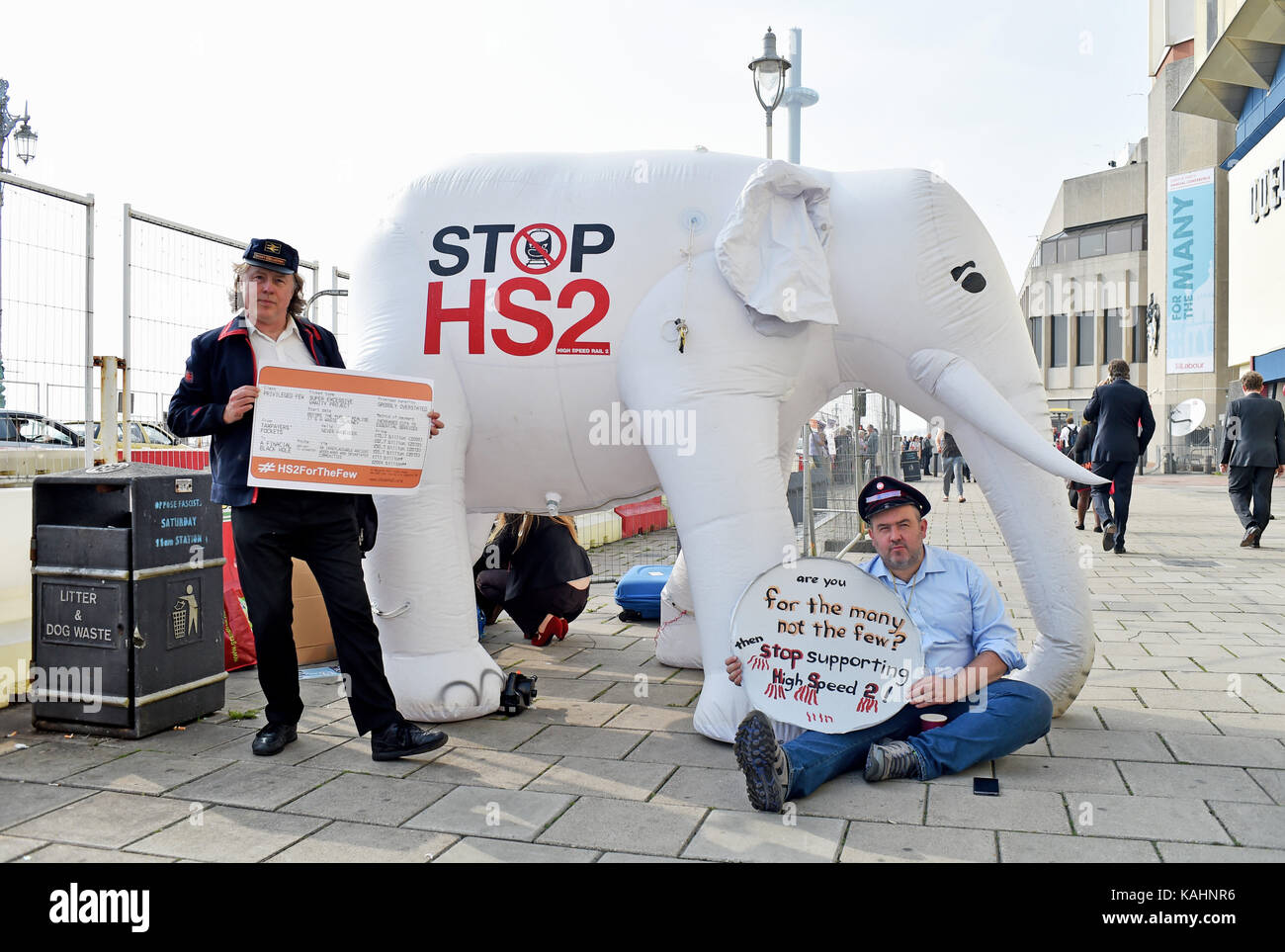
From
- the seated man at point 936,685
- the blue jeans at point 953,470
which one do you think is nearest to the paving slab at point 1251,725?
the seated man at point 936,685

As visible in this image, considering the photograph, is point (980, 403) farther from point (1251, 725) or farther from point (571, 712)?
point (571, 712)

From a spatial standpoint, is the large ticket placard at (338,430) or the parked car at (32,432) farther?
the parked car at (32,432)

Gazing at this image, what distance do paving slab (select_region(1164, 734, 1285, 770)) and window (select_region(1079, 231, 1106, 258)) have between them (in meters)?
46.1

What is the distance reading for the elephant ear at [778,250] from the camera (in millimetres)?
3766

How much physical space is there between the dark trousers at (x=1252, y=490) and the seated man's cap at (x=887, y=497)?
325 inches

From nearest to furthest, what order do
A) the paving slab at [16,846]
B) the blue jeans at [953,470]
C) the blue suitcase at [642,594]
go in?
the paving slab at [16,846] < the blue suitcase at [642,594] < the blue jeans at [953,470]

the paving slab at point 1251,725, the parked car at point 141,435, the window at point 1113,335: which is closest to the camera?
the paving slab at point 1251,725

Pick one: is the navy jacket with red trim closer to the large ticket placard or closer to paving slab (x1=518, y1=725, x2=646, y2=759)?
the large ticket placard

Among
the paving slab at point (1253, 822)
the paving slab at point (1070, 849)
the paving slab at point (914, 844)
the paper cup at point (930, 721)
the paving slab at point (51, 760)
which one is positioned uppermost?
the paper cup at point (930, 721)

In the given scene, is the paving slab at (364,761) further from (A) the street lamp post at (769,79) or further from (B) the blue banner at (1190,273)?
(B) the blue banner at (1190,273)

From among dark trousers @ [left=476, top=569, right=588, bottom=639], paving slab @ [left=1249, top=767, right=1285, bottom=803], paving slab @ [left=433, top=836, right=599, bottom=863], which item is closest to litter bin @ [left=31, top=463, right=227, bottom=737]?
dark trousers @ [left=476, top=569, right=588, bottom=639]

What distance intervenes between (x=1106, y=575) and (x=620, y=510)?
5.67 m

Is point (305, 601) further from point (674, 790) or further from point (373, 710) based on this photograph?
point (674, 790)

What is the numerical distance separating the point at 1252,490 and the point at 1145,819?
879 centimetres
